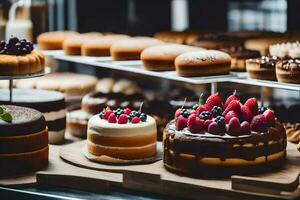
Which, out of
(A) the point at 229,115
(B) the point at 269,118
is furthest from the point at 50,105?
(B) the point at 269,118

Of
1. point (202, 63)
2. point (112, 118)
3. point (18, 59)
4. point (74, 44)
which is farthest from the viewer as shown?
point (74, 44)

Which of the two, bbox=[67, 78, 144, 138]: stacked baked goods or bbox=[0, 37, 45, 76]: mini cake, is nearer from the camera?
bbox=[0, 37, 45, 76]: mini cake

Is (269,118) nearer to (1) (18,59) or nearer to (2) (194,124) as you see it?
→ (2) (194,124)

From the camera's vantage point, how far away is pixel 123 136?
4.26 m

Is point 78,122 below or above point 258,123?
below

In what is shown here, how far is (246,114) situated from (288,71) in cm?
40

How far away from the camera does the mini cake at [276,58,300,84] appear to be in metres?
A: 4.21

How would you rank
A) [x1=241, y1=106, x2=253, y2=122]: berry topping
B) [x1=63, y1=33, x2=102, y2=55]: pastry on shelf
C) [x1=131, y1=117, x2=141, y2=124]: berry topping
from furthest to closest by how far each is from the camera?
[x1=63, y1=33, x2=102, y2=55]: pastry on shelf → [x1=131, y1=117, x2=141, y2=124]: berry topping → [x1=241, y1=106, x2=253, y2=122]: berry topping

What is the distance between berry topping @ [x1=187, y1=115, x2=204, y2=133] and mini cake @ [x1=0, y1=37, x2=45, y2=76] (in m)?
1.22

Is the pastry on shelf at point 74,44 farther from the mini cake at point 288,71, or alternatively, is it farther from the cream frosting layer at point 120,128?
the mini cake at point 288,71

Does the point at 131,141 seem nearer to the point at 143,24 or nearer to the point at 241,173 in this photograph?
the point at 241,173

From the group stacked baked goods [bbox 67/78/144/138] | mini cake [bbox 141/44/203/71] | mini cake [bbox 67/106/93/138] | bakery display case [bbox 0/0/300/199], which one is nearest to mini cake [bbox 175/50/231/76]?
bakery display case [bbox 0/0/300/199]

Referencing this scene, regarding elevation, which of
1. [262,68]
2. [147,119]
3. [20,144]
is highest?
[262,68]

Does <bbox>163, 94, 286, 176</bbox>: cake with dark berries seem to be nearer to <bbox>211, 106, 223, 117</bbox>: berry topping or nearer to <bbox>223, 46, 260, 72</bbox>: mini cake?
<bbox>211, 106, 223, 117</bbox>: berry topping
